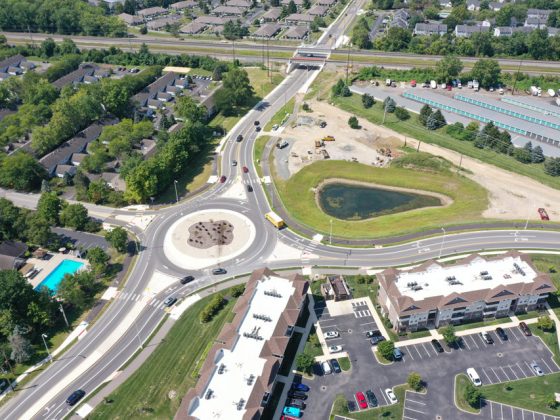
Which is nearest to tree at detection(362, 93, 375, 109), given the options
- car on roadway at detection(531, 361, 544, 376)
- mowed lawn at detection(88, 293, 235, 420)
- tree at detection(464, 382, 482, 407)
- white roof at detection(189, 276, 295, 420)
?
white roof at detection(189, 276, 295, 420)

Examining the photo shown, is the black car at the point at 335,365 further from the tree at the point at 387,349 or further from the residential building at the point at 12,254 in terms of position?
the residential building at the point at 12,254

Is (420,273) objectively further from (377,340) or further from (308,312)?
(308,312)

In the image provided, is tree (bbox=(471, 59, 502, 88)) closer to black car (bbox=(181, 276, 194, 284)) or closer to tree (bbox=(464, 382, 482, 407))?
tree (bbox=(464, 382, 482, 407))

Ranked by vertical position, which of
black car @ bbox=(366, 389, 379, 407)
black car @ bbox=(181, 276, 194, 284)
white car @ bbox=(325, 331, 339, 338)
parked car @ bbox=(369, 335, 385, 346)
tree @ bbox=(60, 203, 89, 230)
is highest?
tree @ bbox=(60, 203, 89, 230)

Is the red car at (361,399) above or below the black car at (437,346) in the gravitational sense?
below

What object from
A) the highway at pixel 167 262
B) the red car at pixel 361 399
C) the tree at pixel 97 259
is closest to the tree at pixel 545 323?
the highway at pixel 167 262

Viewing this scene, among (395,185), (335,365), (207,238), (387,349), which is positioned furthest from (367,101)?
(335,365)
